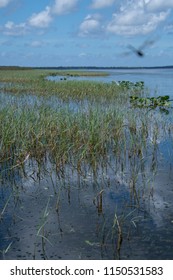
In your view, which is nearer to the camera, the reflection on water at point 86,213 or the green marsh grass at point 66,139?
the reflection on water at point 86,213

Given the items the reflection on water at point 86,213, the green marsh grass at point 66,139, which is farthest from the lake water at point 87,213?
the green marsh grass at point 66,139

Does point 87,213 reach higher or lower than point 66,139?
lower

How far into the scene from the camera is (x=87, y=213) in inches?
247

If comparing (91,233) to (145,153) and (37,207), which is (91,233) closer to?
(37,207)

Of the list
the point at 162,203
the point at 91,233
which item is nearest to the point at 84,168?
the point at 162,203

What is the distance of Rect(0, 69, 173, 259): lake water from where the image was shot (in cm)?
518

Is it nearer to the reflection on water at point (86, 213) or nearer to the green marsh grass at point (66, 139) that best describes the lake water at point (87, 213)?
the reflection on water at point (86, 213)

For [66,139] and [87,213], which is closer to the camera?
[87,213]

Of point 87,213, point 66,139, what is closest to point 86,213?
point 87,213

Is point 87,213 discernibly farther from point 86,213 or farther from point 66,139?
point 66,139

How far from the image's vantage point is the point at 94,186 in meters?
7.46

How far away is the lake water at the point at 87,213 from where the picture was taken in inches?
204

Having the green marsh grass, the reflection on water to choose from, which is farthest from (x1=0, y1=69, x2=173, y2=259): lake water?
the green marsh grass

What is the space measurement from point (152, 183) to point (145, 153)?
2331 millimetres
